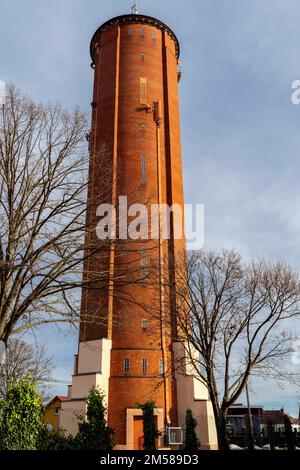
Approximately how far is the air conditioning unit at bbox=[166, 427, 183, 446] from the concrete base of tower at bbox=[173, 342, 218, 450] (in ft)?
5.42

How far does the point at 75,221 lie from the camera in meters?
11.2

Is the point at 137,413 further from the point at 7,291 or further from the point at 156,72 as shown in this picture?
the point at 156,72

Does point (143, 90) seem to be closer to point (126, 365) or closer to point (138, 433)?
point (126, 365)

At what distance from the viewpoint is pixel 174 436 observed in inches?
893

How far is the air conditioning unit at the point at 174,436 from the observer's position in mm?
22484

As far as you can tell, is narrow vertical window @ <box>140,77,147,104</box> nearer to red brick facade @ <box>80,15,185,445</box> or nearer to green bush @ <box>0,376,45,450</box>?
red brick facade @ <box>80,15,185,445</box>

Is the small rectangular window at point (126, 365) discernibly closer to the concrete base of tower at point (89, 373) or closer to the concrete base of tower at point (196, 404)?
A: the concrete base of tower at point (89, 373)

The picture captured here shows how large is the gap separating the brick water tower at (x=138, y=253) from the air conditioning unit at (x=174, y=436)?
0.72 metres

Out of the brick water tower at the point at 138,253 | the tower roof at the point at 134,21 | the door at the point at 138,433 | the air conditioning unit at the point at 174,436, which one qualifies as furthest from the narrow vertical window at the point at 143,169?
the air conditioning unit at the point at 174,436

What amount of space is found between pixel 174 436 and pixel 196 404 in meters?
2.62

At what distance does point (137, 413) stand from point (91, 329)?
18.8 ft

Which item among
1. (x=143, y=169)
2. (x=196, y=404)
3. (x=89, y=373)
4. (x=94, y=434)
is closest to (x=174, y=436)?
(x=196, y=404)

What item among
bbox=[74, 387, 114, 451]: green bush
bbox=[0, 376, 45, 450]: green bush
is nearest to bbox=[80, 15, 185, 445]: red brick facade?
bbox=[74, 387, 114, 451]: green bush

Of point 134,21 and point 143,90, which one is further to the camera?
point 134,21
